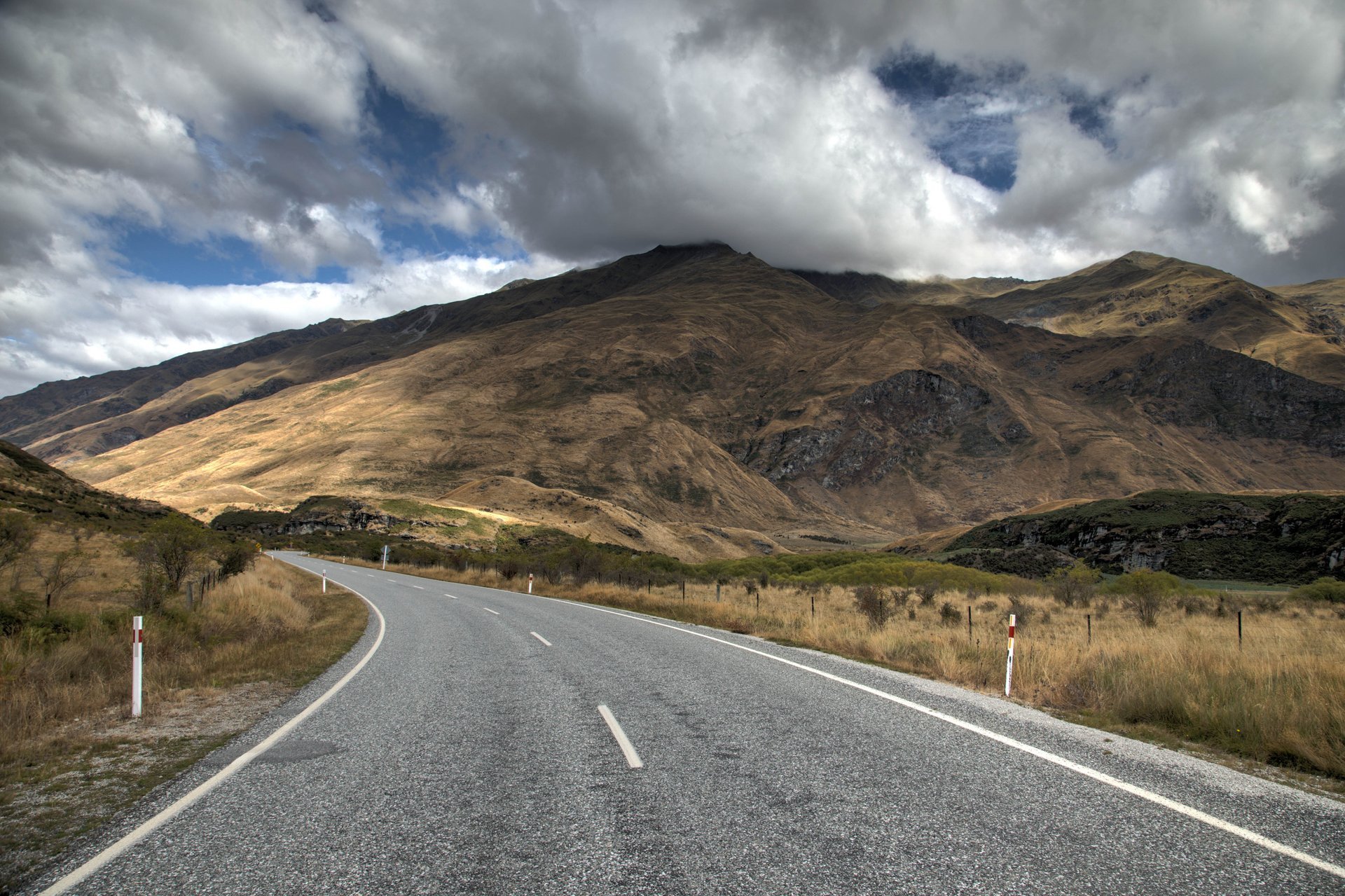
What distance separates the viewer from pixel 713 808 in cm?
465

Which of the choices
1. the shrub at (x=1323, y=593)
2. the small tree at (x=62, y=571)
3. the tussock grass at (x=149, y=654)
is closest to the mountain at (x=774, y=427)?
the small tree at (x=62, y=571)

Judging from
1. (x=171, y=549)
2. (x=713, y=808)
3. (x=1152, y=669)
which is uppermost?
(x=171, y=549)

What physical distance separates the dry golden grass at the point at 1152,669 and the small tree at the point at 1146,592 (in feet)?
4.73

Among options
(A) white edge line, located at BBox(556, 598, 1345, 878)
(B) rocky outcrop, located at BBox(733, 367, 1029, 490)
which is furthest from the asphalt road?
(B) rocky outcrop, located at BBox(733, 367, 1029, 490)

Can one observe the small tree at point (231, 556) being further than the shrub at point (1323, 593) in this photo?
No

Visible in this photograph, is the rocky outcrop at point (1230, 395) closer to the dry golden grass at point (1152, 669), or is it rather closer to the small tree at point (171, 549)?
the dry golden grass at point (1152, 669)

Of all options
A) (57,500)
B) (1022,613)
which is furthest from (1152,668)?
(57,500)

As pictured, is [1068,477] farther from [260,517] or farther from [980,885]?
[980,885]

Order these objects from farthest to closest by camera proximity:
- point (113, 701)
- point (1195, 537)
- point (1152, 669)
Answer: point (1195, 537) → point (1152, 669) → point (113, 701)

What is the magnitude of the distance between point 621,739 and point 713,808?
186 centimetres

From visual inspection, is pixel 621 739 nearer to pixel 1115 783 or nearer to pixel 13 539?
pixel 1115 783

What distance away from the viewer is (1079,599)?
30391 millimetres

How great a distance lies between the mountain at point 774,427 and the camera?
4424 inches

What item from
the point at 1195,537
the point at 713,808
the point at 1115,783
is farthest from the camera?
the point at 1195,537
